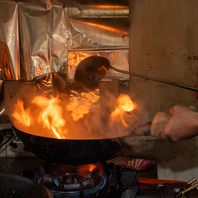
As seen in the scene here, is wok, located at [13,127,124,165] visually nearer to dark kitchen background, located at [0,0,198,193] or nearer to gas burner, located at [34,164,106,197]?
gas burner, located at [34,164,106,197]

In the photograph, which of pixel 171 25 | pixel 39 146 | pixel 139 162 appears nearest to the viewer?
pixel 39 146

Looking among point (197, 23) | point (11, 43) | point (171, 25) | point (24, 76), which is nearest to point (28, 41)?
point (11, 43)

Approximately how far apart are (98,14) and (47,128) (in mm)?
839

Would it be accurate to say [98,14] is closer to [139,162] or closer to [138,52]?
[138,52]

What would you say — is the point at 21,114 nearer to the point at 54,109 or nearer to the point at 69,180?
the point at 54,109

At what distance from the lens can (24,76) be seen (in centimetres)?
152

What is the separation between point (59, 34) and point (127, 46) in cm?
47

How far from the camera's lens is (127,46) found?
4.98 ft

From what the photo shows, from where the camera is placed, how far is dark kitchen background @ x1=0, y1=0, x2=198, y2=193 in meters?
1.49

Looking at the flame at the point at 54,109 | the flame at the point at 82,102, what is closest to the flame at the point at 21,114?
the flame at the point at 54,109

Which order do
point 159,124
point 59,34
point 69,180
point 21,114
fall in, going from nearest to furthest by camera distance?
point 159,124 → point 69,180 → point 21,114 → point 59,34

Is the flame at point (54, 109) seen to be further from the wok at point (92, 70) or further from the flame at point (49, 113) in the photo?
the wok at point (92, 70)

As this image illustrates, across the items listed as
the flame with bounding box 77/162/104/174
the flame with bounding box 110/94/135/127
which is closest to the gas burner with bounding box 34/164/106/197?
the flame with bounding box 77/162/104/174

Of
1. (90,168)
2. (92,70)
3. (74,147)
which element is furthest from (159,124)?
(92,70)
